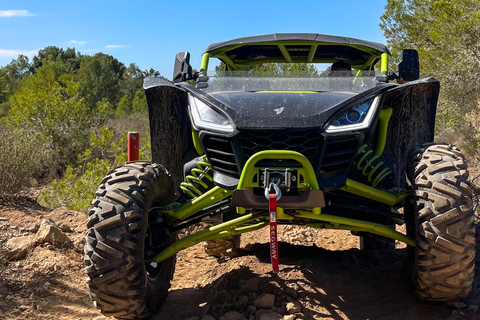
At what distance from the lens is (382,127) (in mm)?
3877

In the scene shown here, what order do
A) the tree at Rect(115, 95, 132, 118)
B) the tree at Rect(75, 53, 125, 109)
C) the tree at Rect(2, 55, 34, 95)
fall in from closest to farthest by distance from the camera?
1. the tree at Rect(115, 95, 132, 118)
2. the tree at Rect(75, 53, 125, 109)
3. the tree at Rect(2, 55, 34, 95)

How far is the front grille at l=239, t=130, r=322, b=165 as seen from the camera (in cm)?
318

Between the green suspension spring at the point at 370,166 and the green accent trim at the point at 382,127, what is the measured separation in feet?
0.41

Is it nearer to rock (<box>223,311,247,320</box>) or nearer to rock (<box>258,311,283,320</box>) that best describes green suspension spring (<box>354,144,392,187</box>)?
rock (<box>258,311,283,320</box>)

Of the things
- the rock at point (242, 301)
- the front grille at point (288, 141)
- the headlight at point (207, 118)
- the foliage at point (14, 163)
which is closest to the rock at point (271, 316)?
the rock at point (242, 301)

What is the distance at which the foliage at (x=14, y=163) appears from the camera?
23.9ft

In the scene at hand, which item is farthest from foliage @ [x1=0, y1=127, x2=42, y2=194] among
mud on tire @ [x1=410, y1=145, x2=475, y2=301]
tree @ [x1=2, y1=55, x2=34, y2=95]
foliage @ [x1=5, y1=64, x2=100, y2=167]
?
tree @ [x1=2, y1=55, x2=34, y2=95]

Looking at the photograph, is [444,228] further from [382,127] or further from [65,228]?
[65,228]

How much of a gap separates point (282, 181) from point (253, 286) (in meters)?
1.30

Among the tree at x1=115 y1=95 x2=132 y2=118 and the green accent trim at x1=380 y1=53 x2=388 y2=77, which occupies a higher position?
the green accent trim at x1=380 y1=53 x2=388 y2=77

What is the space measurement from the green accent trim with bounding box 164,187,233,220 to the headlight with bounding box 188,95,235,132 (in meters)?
0.45

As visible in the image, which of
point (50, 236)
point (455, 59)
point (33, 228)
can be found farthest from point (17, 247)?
point (455, 59)

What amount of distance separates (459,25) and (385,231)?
1028 cm

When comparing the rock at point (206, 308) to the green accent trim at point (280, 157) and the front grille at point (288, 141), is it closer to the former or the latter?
the green accent trim at point (280, 157)
